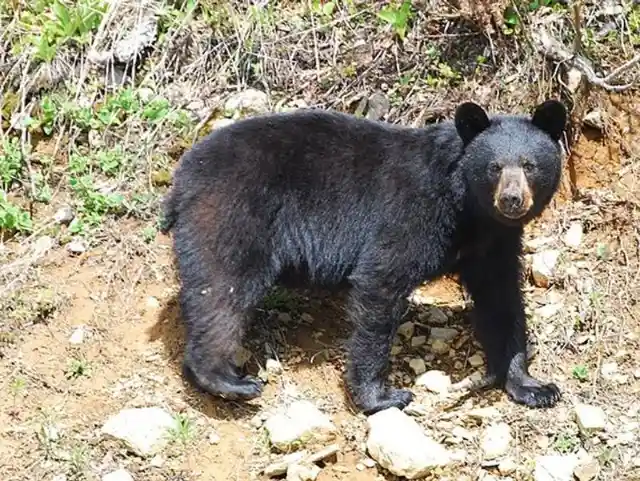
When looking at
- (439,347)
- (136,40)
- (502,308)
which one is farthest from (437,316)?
(136,40)

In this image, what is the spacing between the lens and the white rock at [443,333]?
7.00 m

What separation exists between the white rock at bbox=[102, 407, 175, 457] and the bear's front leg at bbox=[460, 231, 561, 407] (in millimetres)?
1937

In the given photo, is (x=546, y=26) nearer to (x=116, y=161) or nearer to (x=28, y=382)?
(x=116, y=161)

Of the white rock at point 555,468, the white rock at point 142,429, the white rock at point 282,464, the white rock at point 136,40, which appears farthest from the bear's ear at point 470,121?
the white rock at point 136,40

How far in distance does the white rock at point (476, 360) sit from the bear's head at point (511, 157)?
1.08 metres

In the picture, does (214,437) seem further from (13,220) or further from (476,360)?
(13,220)

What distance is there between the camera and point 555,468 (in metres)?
5.71

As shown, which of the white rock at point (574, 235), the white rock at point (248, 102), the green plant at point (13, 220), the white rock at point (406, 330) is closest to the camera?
the white rock at point (406, 330)

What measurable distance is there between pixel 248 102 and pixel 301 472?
128 inches

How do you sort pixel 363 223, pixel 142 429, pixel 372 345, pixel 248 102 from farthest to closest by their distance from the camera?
pixel 248 102, pixel 363 223, pixel 372 345, pixel 142 429

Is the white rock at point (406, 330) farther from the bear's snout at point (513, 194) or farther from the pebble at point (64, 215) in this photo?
the pebble at point (64, 215)

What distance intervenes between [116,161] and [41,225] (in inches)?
27.1

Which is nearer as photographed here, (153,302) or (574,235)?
(153,302)

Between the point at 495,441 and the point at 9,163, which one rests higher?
the point at 495,441
